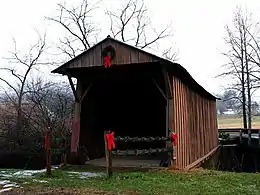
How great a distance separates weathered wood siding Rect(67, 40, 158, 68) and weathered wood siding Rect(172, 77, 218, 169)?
4.20 feet

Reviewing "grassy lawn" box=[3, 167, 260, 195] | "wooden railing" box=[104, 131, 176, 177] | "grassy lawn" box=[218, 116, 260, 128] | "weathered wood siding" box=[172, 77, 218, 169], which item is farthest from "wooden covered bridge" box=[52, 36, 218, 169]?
"grassy lawn" box=[218, 116, 260, 128]

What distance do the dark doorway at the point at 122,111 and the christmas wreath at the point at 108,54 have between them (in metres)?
2.17

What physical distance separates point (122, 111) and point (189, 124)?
2986 millimetres

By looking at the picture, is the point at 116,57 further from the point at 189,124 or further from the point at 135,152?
the point at 189,124

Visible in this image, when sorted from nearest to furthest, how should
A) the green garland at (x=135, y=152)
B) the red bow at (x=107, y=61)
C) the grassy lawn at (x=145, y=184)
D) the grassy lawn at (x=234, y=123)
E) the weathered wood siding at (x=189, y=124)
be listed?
the grassy lawn at (x=145, y=184)
the green garland at (x=135, y=152)
the red bow at (x=107, y=61)
the weathered wood siding at (x=189, y=124)
the grassy lawn at (x=234, y=123)

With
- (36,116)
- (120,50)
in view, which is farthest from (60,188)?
(36,116)

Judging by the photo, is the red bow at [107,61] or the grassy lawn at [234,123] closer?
the red bow at [107,61]

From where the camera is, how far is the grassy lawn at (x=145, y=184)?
20.8 ft

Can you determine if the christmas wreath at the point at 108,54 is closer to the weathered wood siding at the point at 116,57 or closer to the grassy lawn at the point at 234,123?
the weathered wood siding at the point at 116,57

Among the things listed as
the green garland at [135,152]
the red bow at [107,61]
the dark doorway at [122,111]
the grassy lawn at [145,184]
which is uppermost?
the red bow at [107,61]

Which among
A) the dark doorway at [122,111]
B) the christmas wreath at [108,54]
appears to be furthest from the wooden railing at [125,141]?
the dark doorway at [122,111]

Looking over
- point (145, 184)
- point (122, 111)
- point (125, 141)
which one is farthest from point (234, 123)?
point (145, 184)

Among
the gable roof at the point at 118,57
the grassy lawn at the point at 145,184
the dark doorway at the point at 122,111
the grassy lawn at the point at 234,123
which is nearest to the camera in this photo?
the grassy lawn at the point at 145,184

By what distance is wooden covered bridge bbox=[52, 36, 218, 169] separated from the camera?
9.59m
